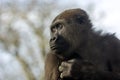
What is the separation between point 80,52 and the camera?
30.8 ft

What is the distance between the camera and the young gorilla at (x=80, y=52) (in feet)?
29.7

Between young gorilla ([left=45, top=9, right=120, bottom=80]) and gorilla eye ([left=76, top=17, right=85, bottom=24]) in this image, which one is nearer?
young gorilla ([left=45, top=9, right=120, bottom=80])

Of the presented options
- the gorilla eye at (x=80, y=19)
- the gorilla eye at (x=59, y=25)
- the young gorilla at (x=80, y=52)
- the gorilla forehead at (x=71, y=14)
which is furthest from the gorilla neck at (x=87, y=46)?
the gorilla eye at (x=59, y=25)

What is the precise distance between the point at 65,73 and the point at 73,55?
1.25 ft

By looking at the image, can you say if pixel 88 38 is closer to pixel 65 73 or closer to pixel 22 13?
pixel 65 73

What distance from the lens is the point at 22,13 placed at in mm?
36188

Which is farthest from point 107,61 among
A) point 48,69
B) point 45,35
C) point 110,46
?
point 45,35

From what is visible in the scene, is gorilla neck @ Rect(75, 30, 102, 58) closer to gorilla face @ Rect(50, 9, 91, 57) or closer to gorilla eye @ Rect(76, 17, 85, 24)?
gorilla face @ Rect(50, 9, 91, 57)

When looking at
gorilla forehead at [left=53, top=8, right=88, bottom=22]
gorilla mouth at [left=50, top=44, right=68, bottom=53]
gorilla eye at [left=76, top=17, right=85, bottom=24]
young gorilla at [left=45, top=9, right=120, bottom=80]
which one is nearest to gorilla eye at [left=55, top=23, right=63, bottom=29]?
young gorilla at [left=45, top=9, right=120, bottom=80]

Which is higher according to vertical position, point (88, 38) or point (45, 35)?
point (45, 35)

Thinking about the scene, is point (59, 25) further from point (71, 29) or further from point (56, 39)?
point (56, 39)

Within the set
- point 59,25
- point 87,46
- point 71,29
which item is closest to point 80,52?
point 87,46

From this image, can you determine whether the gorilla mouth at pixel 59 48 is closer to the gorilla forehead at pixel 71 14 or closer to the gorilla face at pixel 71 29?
the gorilla face at pixel 71 29

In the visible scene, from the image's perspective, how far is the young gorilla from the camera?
29.7ft
